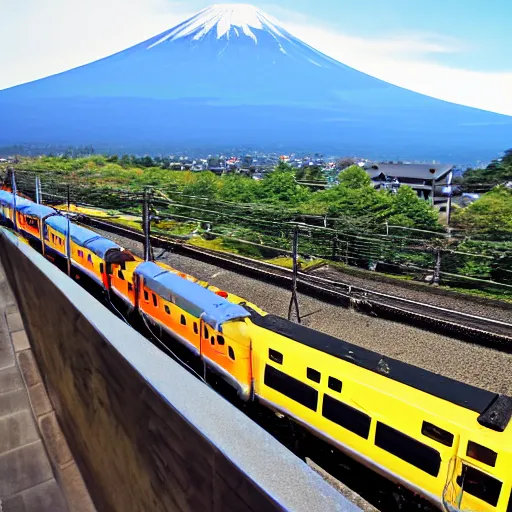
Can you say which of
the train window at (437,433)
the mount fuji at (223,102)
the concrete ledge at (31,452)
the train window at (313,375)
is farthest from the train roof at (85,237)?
the mount fuji at (223,102)

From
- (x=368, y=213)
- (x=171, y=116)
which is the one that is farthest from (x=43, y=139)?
(x=368, y=213)

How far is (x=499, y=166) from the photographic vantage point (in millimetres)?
35812

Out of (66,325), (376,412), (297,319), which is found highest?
(66,325)

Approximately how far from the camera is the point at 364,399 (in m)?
3.77

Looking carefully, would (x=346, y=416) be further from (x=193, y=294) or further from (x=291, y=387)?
(x=193, y=294)

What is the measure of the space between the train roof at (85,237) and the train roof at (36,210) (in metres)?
0.55

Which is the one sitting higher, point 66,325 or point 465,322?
point 66,325

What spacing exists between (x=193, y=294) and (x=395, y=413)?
3.00m

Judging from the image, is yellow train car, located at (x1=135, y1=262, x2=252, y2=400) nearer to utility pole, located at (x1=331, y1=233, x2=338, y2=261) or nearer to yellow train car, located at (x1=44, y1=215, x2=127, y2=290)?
yellow train car, located at (x1=44, y1=215, x2=127, y2=290)

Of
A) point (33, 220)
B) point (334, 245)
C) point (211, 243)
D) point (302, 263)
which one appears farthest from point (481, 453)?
point (33, 220)

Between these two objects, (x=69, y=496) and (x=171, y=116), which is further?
(x=171, y=116)

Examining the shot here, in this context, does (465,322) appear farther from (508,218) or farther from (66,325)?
(508,218)

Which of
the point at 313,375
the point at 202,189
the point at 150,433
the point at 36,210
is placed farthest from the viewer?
the point at 202,189

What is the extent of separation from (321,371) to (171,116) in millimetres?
177387
